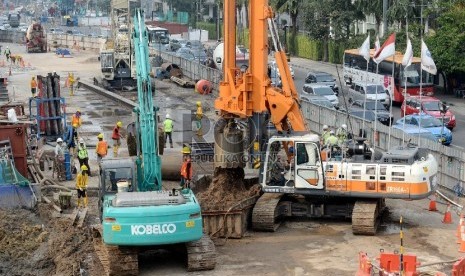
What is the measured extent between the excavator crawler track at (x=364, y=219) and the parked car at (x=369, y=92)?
22119mm

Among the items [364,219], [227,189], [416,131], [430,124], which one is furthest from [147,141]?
[430,124]

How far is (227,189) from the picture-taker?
77.4 ft

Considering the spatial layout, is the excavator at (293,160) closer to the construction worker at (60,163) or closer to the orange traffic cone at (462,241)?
the orange traffic cone at (462,241)

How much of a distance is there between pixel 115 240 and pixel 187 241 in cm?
143

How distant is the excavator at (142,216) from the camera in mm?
18328

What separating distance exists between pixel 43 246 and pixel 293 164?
627 centimetres

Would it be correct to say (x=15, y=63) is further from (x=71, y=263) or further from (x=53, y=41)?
(x=71, y=263)

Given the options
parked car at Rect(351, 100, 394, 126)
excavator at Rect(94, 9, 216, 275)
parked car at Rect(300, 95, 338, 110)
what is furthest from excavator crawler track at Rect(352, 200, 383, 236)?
parked car at Rect(300, 95, 338, 110)

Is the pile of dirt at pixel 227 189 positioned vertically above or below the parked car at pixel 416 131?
above

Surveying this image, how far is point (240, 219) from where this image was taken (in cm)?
2189

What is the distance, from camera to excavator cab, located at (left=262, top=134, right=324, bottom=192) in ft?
73.5

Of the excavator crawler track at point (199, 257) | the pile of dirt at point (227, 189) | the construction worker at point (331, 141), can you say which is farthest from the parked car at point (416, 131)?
the excavator crawler track at point (199, 257)

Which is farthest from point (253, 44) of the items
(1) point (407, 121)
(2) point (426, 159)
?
(1) point (407, 121)

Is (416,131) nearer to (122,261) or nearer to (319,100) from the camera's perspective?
(319,100)
